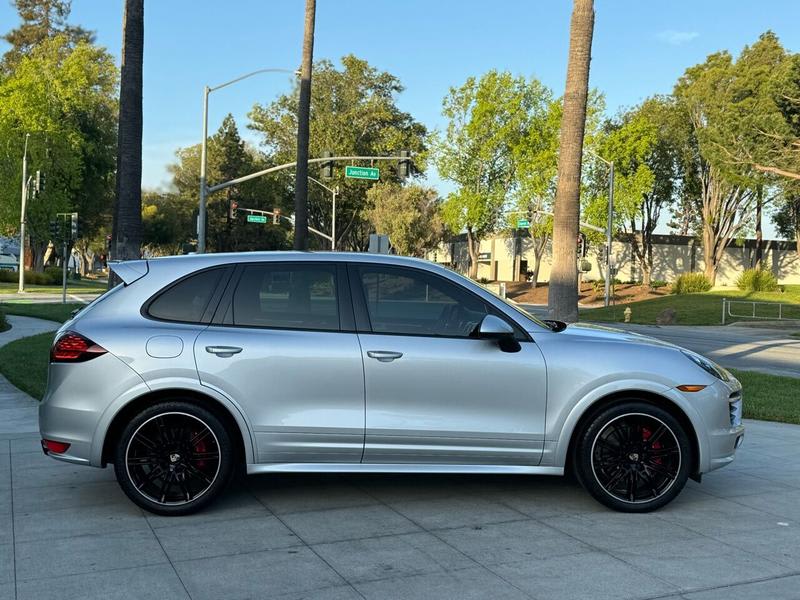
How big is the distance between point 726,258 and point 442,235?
2350cm

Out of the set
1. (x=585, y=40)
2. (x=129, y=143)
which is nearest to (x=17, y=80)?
(x=129, y=143)

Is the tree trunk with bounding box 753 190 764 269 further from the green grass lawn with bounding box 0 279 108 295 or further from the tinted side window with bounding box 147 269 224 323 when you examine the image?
the tinted side window with bounding box 147 269 224 323

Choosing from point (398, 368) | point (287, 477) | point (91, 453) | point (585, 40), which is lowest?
point (287, 477)

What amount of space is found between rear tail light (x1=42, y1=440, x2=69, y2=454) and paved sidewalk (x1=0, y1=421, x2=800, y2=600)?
43cm

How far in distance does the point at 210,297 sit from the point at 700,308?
3571cm

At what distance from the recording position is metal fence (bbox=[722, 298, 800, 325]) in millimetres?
35625

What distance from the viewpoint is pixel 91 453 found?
5273 millimetres

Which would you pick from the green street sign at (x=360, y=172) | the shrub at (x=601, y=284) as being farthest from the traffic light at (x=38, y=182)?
the shrub at (x=601, y=284)

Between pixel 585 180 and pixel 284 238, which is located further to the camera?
pixel 284 238

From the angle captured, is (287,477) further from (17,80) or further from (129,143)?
(17,80)

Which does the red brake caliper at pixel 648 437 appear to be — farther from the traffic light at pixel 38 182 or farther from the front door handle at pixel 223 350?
the traffic light at pixel 38 182

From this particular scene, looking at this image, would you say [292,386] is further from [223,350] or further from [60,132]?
[60,132]

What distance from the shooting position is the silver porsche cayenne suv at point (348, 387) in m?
5.30

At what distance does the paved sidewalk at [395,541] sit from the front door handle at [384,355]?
106 centimetres
